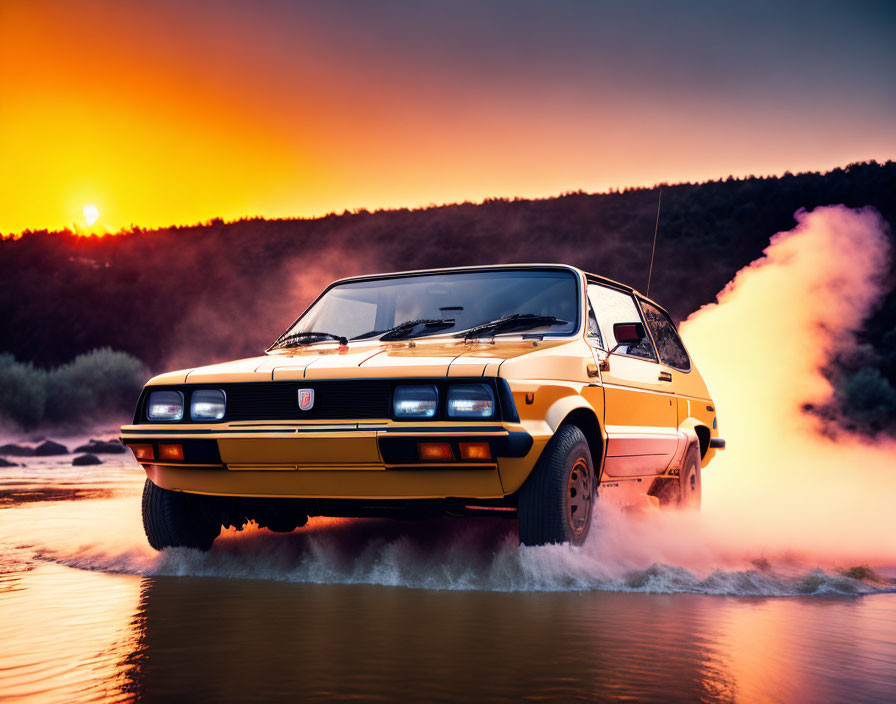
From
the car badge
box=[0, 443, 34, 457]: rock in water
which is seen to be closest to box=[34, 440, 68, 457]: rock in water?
box=[0, 443, 34, 457]: rock in water

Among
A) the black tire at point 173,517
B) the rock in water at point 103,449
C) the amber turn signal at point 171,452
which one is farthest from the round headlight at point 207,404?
the rock in water at point 103,449

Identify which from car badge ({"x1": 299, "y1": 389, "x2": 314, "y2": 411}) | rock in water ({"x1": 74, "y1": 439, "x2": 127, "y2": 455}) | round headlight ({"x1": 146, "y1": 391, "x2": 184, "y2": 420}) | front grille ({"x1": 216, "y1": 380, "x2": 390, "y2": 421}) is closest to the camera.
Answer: front grille ({"x1": 216, "y1": 380, "x2": 390, "y2": 421})

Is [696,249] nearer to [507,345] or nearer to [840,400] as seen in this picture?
[840,400]

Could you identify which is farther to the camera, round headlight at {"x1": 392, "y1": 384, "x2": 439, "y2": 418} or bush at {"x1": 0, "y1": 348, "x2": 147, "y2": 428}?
bush at {"x1": 0, "y1": 348, "x2": 147, "y2": 428}

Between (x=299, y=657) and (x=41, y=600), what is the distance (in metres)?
1.79

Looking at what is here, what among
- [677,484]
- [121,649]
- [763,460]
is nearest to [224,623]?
[121,649]

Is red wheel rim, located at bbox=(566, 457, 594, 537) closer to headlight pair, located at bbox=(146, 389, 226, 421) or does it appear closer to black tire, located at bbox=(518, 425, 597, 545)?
black tire, located at bbox=(518, 425, 597, 545)

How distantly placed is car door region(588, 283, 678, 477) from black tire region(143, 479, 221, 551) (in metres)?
2.39

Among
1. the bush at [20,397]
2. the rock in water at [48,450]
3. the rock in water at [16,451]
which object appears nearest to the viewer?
the rock in water at [16,451]

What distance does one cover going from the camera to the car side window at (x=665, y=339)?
298 inches

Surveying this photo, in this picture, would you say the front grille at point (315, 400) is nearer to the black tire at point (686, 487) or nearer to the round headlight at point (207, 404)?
the round headlight at point (207, 404)

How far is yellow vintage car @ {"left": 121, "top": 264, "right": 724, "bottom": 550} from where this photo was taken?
4.75m

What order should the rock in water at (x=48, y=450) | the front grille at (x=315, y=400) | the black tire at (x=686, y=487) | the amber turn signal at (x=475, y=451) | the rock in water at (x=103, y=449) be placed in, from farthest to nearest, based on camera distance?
the rock in water at (x=103, y=449)
the rock in water at (x=48, y=450)
the black tire at (x=686, y=487)
the front grille at (x=315, y=400)
the amber turn signal at (x=475, y=451)

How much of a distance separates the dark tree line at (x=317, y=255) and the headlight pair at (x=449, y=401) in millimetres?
36865
